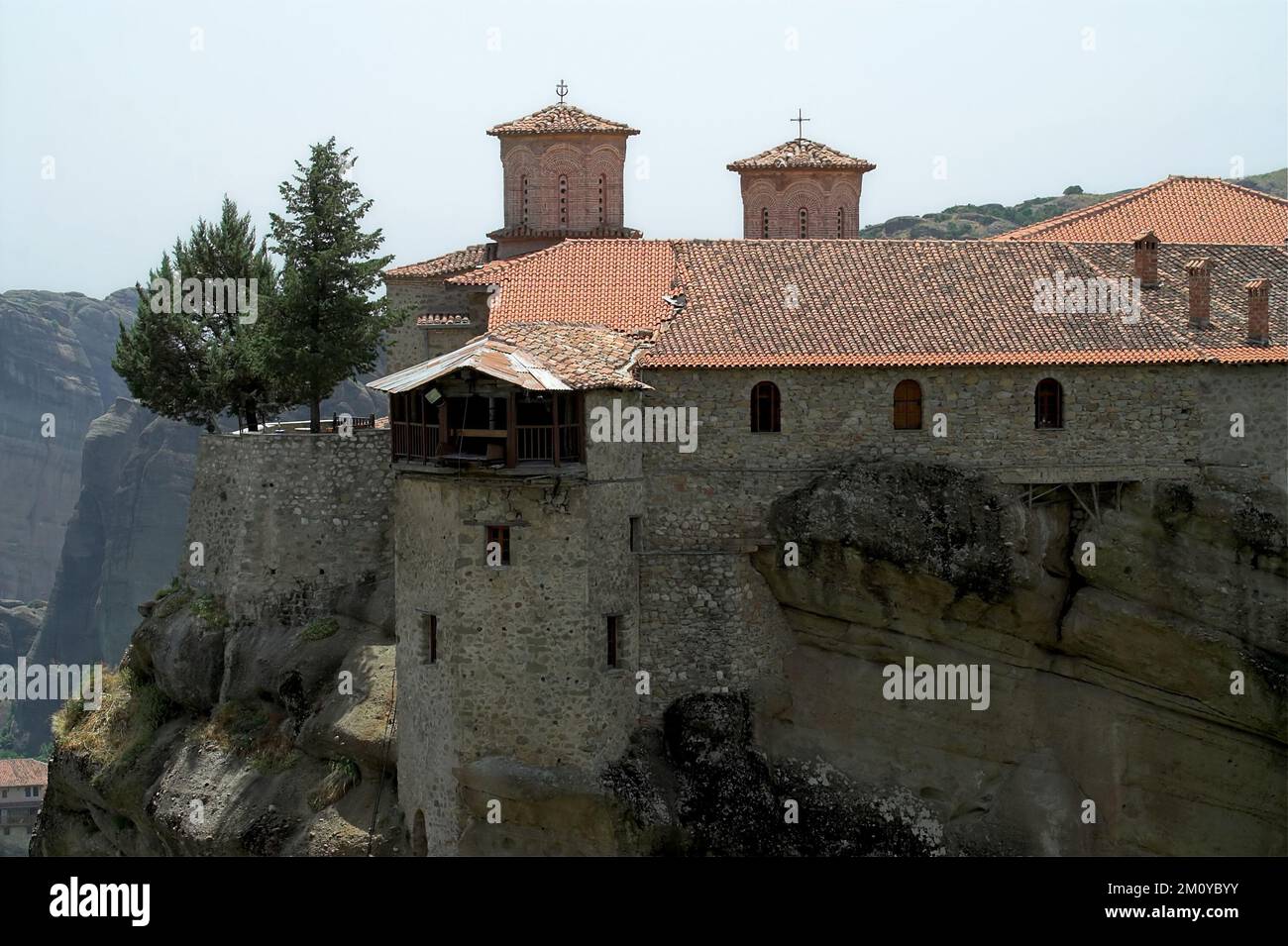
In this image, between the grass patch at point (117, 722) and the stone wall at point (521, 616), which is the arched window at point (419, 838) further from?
the grass patch at point (117, 722)

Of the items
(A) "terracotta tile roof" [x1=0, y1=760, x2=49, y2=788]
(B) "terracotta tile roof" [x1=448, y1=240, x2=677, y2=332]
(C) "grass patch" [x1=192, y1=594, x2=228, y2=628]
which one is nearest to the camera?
(B) "terracotta tile roof" [x1=448, y1=240, x2=677, y2=332]

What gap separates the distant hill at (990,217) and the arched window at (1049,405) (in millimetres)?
87915

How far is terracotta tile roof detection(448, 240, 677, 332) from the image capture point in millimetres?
34750

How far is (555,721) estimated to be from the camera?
31188 millimetres

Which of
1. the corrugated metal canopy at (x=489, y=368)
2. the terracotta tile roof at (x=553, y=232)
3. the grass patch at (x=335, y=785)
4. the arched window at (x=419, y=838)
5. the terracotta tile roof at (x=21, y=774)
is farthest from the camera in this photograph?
the terracotta tile roof at (x=21, y=774)

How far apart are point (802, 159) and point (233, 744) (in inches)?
871

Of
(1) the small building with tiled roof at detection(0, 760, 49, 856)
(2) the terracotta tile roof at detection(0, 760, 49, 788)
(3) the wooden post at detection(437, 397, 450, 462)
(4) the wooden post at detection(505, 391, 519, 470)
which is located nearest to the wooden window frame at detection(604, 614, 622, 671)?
(4) the wooden post at detection(505, 391, 519, 470)

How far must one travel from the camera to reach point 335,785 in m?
34.3

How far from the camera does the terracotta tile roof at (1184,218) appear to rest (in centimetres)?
4247

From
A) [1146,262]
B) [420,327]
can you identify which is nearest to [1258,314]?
[1146,262]

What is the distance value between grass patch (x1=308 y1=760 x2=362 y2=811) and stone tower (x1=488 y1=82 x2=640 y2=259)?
1532 cm

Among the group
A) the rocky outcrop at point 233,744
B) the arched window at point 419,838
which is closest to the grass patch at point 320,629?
the rocky outcrop at point 233,744

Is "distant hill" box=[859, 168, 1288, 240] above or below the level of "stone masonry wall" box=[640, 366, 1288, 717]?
above

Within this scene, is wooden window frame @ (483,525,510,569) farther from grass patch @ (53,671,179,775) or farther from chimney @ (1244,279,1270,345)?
chimney @ (1244,279,1270,345)
